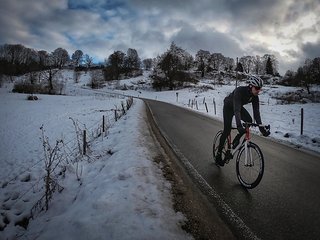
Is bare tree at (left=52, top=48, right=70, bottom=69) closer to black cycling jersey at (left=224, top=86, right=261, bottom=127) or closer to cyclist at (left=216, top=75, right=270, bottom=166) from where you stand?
cyclist at (left=216, top=75, right=270, bottom=166)

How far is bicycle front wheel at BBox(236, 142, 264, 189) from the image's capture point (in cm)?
532

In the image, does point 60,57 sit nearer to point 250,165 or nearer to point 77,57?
point 77,57

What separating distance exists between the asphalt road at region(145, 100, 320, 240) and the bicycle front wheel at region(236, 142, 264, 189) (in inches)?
7.0

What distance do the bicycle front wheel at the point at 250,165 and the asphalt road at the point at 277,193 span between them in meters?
0.18

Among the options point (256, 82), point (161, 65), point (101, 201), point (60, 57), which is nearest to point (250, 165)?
point (256, 82)

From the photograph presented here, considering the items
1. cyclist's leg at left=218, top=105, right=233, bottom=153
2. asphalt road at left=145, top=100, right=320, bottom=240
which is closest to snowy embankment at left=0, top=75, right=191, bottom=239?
asphalt road at left=145, top=100, right=320, bottom=240

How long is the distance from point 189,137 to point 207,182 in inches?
216

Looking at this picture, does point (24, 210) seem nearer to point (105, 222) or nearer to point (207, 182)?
point (105, 222)

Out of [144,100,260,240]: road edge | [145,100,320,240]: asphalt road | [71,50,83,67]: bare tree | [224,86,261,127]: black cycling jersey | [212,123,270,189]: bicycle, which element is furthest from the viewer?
[71,50,83,67]: bare tree

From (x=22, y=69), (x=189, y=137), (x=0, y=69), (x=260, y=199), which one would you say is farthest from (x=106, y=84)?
(x=260, y=199)

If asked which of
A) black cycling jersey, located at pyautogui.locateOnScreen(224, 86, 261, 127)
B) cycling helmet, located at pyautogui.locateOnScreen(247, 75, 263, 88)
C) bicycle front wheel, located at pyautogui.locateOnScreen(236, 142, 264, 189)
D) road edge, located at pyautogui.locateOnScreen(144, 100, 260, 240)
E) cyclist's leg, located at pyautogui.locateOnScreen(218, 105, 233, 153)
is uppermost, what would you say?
cycling helmet, located at pyautogui.locateOnScreen(247, 75, 263, 88)

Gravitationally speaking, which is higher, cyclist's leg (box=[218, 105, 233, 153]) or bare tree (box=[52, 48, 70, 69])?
bare tree (box=[52, 48, 70, 69])

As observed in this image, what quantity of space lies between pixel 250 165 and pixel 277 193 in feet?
2.37

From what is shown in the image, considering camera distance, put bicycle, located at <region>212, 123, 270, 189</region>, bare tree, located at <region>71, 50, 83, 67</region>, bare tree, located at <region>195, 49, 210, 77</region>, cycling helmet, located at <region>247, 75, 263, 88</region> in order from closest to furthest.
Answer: bicycle, located at <region>212, 123, 270, 189</region>
cycling helmet, located at <region>247, 75, 263, 88</region>
bare tree, located at <region>195, 49, 210, 77</region>
bare tree, located at <region>71, 50, 83, 67</region>
